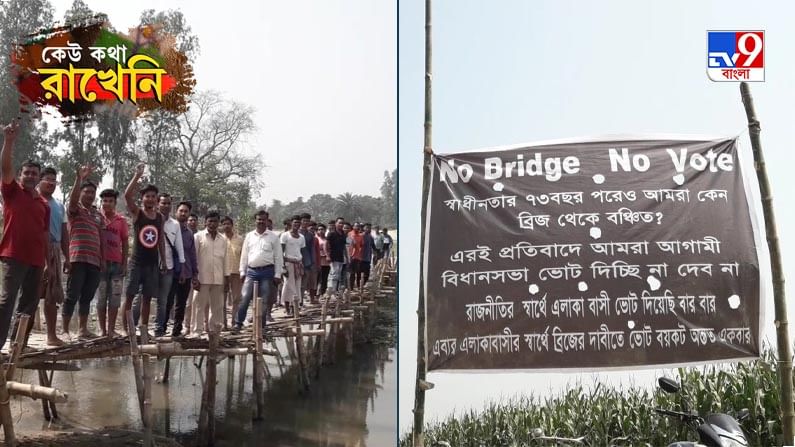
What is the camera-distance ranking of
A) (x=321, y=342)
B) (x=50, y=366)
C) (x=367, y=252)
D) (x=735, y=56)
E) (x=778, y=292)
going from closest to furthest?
(x=778, y=292), (x=735, y=56), (x=50, y=366), (x=367, y=252), (x=321, y=342)

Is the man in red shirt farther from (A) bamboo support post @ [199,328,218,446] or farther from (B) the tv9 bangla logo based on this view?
(B) the tv9 bangla logo

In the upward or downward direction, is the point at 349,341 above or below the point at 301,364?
above

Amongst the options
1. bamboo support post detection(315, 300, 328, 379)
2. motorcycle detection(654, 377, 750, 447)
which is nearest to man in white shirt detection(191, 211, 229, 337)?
bamboo support post detection(315, 300, 328, 379)

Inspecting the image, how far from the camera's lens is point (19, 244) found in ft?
17.2

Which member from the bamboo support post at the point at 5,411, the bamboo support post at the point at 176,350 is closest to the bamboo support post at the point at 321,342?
the bamboo support post at the point at 176,350

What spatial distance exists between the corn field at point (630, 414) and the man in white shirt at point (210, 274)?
1.87 m

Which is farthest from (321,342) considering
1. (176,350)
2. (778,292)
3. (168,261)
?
(778,292)

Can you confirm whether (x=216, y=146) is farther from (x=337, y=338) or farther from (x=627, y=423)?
(x=627, y=423)

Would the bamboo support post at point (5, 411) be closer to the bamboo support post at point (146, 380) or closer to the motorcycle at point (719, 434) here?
the bamboo support post at point (146, 380)

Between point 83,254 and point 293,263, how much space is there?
5.75ft

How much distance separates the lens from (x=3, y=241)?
207 inches

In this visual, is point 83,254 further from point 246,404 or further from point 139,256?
point 246,404

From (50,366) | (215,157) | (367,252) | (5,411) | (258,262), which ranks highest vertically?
(215,157)

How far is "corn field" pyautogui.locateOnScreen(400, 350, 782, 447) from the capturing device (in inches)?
181
